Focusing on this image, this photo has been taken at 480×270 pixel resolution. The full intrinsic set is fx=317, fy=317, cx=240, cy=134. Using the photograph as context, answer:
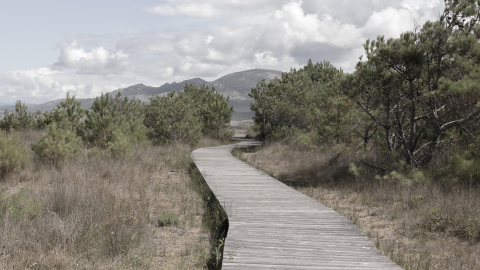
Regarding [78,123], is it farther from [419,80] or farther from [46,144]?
[419,80]

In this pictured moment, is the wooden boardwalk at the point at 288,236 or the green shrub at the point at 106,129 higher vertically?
→ the green shrub at the point at 106,129

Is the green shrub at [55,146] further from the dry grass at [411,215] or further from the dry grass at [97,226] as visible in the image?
the dry grass at [411,215]

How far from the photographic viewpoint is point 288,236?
4.35 m

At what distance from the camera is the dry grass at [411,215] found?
4.47 m

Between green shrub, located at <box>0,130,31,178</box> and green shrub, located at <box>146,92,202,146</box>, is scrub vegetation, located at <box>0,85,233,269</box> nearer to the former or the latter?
green shrub, located at <box>0,130,31,178</box>

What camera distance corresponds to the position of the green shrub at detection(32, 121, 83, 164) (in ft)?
32.1

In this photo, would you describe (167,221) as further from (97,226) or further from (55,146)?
(55,146)

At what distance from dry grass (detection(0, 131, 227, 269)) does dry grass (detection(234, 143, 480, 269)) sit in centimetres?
301

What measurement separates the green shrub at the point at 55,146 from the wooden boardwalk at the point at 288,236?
583cm

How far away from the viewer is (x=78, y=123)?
1357 centimetres

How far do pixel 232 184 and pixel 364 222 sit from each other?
3.18 m

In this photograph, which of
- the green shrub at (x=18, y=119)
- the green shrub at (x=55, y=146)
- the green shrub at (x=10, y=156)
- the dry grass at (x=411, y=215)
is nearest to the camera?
the dry grass at (x=411, y=215)

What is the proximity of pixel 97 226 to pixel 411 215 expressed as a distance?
5.62 metres

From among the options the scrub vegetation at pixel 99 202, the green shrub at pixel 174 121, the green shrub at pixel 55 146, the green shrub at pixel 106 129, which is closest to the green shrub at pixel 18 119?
the scrub vegetation at pixel 99 202
